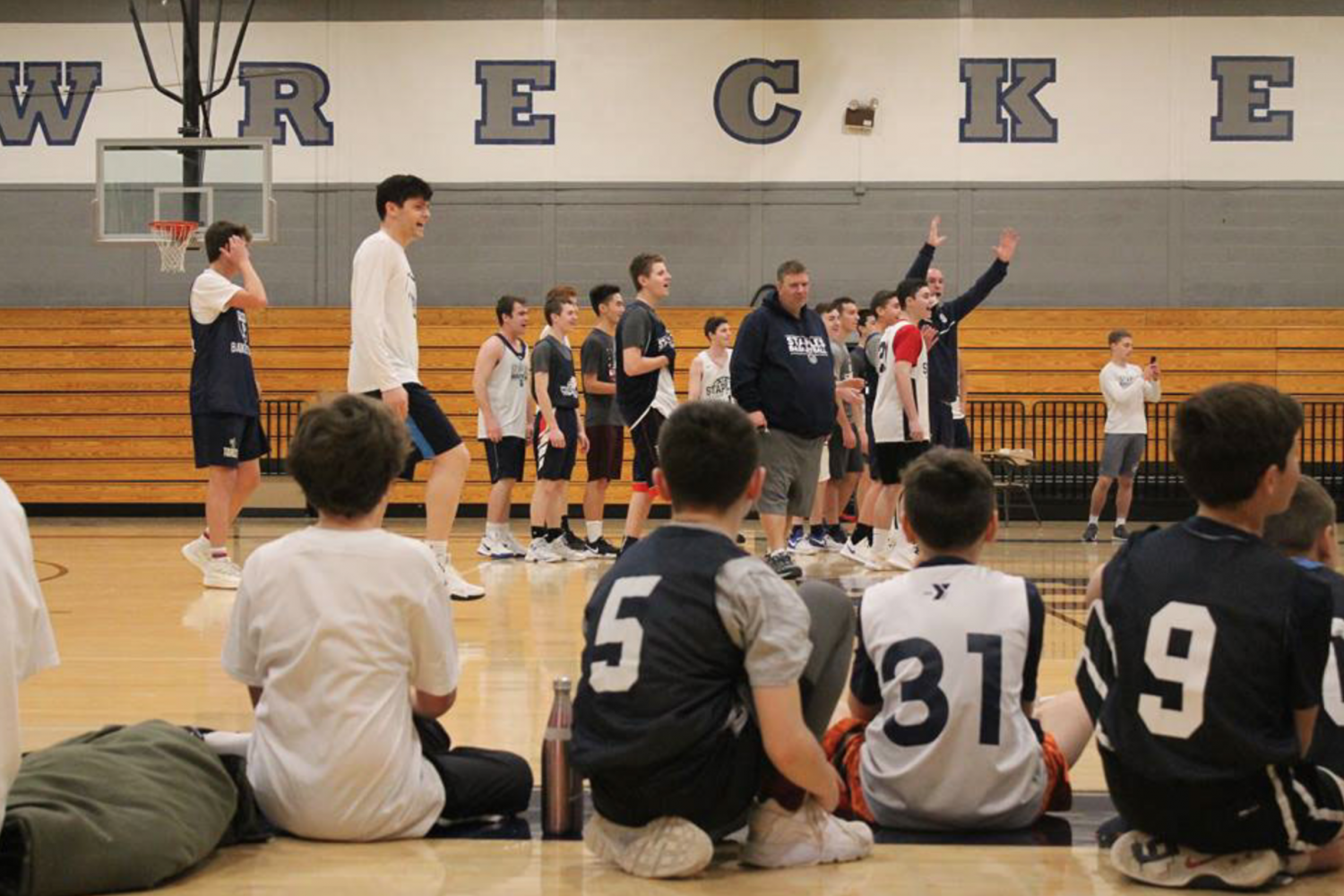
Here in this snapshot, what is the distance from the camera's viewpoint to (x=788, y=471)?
26.3 ft

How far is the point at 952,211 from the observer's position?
1529 centimetres

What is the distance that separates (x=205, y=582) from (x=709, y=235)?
8342mm

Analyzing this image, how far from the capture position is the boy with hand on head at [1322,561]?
3016 mm

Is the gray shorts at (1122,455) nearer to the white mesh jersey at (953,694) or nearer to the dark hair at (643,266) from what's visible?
the dark hair at (643,266)

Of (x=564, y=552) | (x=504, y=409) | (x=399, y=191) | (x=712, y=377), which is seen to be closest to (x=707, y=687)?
(x=399, y=191)

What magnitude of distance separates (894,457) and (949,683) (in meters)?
6.10

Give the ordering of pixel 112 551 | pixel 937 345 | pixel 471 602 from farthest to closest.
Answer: pixel 112 551
pixel 937 345
pixel 471 602

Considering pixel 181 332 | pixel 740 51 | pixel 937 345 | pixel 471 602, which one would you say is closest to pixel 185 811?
pixel 471 602

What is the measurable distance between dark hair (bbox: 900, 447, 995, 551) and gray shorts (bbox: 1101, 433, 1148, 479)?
30.9 feet

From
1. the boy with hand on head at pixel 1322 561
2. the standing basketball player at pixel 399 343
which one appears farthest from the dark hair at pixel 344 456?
the standing basketball player at pixel 399 343

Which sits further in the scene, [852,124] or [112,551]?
[852,124]

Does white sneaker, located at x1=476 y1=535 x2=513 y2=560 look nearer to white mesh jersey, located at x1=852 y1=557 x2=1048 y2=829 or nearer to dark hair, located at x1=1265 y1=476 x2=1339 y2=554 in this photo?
white mesh jersey, located at x1=852 y1=557 x2=1048 y2=829

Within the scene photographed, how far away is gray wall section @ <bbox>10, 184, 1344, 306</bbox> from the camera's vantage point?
49.7 ft

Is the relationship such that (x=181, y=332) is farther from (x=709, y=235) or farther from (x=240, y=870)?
(x=240, y=870)
